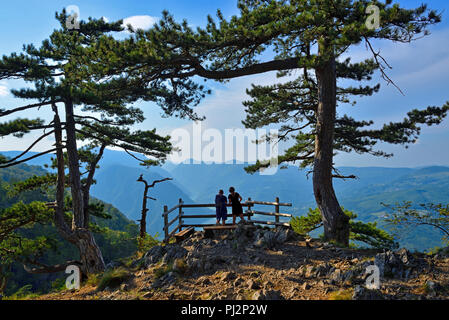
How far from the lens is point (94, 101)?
12766 millimetres

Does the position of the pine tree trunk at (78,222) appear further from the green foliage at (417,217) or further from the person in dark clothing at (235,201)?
the green foliage at (417,217)

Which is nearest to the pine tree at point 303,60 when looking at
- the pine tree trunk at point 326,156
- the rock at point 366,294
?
the pine tree trunk at point 326,156

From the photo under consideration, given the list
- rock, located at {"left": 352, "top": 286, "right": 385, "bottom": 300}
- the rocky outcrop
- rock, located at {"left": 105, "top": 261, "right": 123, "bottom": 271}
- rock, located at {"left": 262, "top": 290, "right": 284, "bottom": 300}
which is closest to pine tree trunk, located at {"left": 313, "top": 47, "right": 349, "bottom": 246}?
rock, located at {"left": 352, "top": 286, "right": 385, "bottom": 300}

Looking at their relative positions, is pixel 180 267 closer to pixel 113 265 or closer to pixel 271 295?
pixel 271 295

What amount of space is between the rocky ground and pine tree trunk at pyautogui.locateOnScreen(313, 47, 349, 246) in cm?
129

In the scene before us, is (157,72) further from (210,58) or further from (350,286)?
(350,286)

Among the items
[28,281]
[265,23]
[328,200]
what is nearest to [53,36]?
[265,23]

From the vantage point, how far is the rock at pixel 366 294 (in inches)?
216

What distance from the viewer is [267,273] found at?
755cm

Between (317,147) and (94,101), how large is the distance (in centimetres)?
998

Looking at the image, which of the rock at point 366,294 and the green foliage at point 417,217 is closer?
the rock at point 366,294

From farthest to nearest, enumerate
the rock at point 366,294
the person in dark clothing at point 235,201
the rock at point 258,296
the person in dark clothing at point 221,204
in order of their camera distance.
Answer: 1. the person in dark clothing at point 221,204
2. the person in dark clothing at point 235,201
3. the rock at point 258,296
4. the rock at point 366,294

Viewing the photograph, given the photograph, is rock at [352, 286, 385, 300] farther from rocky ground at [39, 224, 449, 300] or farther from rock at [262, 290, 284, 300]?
rock at [262, 290, 284, 300]

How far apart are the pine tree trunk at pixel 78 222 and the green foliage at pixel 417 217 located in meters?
12.4
